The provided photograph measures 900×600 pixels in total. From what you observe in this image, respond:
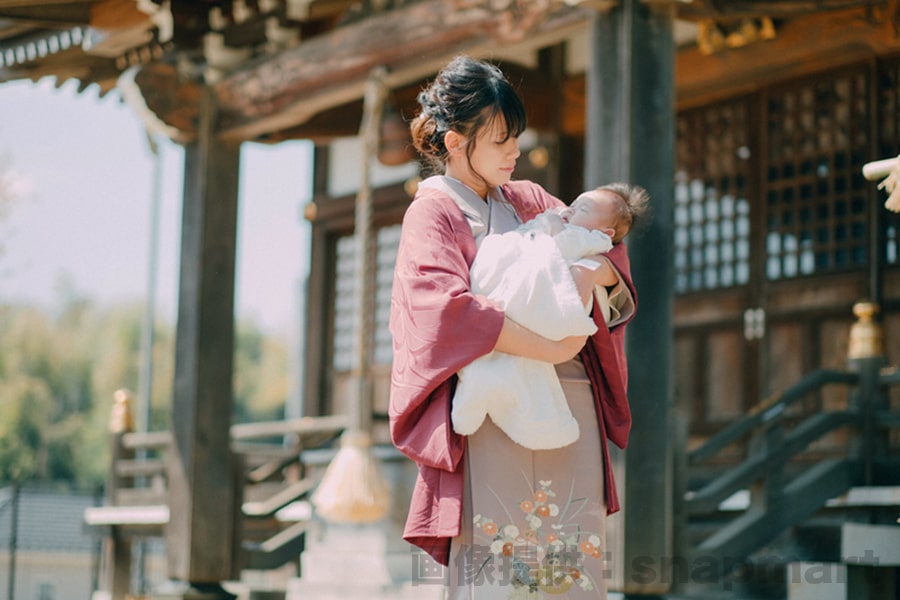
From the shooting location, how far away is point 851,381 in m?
6.18

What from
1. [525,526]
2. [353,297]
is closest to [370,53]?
[353,297]

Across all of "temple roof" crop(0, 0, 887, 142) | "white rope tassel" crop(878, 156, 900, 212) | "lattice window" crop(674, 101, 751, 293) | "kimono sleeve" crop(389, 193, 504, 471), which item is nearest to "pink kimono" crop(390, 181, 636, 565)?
"kimono sleeve" crop(389, 193, 504, 471)

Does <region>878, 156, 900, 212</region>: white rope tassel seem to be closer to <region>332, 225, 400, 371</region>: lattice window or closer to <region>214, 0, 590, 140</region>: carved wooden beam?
<region>214, 0, 590, 140</region>: carved wooden beam

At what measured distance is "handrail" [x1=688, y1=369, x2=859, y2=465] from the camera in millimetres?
5965

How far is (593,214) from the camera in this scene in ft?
10.4

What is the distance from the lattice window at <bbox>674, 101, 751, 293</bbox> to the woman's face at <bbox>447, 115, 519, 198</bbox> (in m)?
4.61

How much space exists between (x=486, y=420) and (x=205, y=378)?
459cm

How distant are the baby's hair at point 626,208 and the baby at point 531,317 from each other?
0.72 feet

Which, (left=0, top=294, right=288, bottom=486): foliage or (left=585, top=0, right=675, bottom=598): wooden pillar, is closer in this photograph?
(left=585, top=0, right=675, bottom=598): wooden pillar

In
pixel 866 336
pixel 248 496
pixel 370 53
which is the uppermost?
pixel 370 53

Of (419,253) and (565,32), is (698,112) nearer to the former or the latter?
(565,32)

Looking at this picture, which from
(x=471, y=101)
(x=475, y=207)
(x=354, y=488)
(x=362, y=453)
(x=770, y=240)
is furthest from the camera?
(x=770, y=240)

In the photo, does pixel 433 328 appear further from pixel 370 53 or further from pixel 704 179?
pixel 704 179

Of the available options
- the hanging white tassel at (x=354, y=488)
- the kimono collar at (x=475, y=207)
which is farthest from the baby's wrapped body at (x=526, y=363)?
the hanging white tassel at (x=354, y=488)
